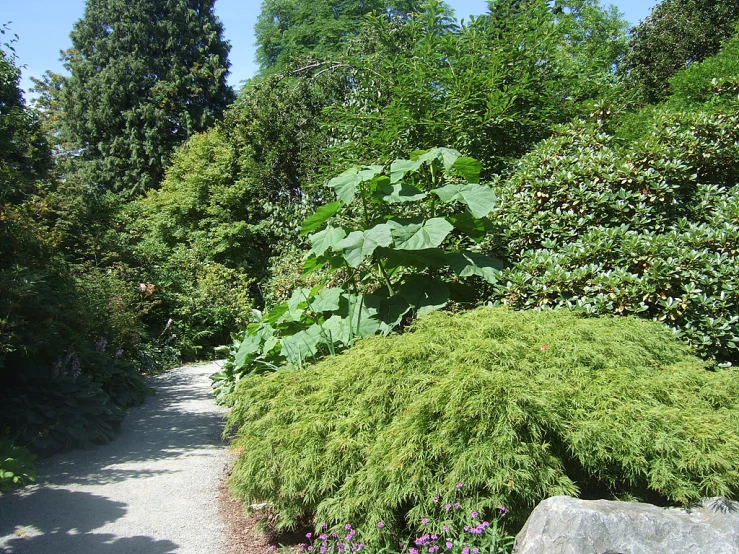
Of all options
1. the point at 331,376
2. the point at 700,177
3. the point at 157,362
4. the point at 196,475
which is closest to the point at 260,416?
the point at 331,376

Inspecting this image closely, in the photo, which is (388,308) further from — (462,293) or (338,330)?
(462,293)

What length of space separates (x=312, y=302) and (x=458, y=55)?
333 cm

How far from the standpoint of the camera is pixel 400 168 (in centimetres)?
367

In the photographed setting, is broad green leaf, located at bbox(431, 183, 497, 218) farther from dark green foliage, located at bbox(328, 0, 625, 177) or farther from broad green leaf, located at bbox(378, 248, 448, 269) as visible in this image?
dark green foliage, located at bbox(328, 0, 625, 177)

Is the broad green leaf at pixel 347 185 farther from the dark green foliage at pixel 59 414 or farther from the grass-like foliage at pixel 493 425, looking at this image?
the dark green foliage at pixel 59 414

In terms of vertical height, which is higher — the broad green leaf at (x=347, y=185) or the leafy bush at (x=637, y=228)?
the broad green leaf at (x=347, y=185)

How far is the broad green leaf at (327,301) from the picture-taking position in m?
3.76

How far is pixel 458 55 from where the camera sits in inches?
228

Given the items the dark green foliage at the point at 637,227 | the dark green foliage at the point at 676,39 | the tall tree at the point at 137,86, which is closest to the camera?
the dark green foliage at the point at 637,227

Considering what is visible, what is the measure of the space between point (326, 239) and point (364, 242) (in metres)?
0.30

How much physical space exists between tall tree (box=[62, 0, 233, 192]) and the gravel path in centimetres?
1563

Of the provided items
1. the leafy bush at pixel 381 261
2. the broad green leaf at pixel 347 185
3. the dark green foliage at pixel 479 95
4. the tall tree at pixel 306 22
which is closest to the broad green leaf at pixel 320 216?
the leafy bush at pixel 381 261

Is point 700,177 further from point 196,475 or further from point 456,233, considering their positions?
point 196,475

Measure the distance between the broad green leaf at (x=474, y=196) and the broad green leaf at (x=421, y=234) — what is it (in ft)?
0.59
